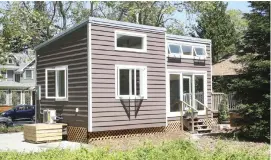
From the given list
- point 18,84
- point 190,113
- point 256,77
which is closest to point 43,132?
point 190,113

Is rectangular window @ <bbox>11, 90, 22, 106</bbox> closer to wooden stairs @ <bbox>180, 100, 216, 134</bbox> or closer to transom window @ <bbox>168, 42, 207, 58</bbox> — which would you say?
transom window @ <bbox>168, 42, 207, 58</bbox>

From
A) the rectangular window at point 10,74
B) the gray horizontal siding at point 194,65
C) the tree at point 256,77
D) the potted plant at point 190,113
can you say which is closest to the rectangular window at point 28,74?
the rectangular window at point 10,74

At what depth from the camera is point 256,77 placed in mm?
14227

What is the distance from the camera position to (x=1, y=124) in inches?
820

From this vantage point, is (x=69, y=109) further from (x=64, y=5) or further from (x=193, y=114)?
(x=64, y=5)

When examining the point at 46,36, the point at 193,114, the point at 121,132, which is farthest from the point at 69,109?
the point at 46,36

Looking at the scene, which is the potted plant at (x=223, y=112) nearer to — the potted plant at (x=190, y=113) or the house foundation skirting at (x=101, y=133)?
the potted plant at (x=190, y=113)

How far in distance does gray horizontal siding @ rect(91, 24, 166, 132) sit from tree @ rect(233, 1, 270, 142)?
3455mm

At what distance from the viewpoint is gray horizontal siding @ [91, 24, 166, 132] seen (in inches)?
553

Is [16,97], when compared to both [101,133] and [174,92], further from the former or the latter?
[101,133]

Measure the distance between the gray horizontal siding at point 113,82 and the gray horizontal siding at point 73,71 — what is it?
17.2 inches

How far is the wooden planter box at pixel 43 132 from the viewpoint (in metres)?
14.2

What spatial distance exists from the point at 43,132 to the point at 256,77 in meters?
8.61

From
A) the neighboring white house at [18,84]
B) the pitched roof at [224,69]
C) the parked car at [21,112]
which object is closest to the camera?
the pitched roof at [224,69]
